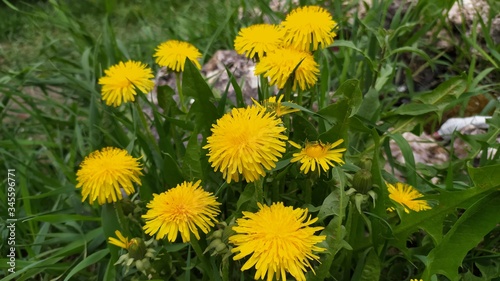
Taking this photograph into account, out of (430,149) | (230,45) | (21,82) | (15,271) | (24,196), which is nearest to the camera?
(15,271)


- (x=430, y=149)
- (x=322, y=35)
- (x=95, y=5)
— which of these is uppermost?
(x=95, y=5)

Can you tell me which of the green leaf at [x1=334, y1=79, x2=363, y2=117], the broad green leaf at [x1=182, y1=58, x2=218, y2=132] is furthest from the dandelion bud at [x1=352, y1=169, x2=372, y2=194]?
the broad green leaf at [x1=182, y1=58, x2=218, y2=132]

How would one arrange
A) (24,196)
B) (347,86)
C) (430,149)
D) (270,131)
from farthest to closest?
(430,149)
(24,196)
(347,86)
(270,131)

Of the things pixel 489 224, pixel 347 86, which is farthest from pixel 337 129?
pixel 489 224

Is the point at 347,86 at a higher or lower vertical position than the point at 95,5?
lower

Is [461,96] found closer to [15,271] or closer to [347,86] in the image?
[347,86]

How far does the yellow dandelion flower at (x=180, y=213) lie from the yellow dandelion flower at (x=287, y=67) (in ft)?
0.91

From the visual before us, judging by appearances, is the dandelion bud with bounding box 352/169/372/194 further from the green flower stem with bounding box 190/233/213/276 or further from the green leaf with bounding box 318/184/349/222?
the green flower stem with bounding box 190/233/213/276

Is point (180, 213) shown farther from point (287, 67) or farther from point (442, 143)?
point (442, 143)

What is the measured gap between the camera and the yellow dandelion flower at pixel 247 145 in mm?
795

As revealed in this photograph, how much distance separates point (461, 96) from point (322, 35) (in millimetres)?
473

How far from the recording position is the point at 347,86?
981 mm

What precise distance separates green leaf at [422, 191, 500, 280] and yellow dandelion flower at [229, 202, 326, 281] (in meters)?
0.24

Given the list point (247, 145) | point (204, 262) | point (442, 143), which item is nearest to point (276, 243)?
point (247, 145)
